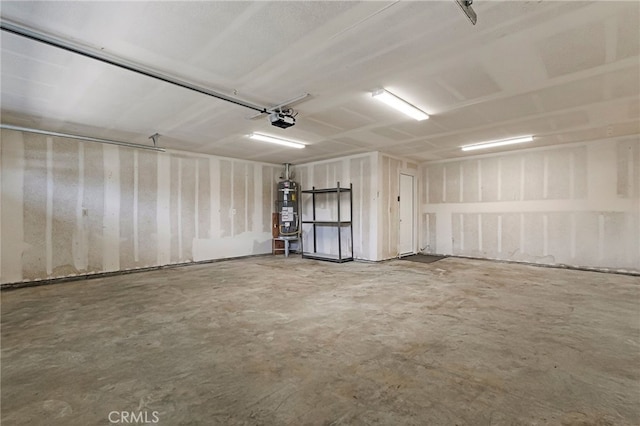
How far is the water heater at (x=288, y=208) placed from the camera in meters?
7.60

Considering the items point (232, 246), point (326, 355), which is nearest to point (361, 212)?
point (232, 246)

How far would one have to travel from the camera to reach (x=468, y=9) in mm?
1907

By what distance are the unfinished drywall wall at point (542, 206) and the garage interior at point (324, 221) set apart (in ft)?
0.14

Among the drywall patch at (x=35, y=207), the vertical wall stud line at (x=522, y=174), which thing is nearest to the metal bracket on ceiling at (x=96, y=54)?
the drywall patch at (x=35, y=207)

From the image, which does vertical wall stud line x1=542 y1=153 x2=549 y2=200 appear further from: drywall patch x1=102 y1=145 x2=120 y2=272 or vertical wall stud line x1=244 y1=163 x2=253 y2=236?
drywall patch x1=102 y1=145 x2=120 y2=272

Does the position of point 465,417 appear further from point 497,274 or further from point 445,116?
point 497,274

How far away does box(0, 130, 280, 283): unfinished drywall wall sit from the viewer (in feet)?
15.4

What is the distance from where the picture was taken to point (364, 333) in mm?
2631

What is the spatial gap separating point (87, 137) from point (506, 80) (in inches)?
258

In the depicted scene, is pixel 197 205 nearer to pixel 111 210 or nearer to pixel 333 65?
pixel 111 210

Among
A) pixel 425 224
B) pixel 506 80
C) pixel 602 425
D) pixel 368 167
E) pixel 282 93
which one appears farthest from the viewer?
pixel 425 224

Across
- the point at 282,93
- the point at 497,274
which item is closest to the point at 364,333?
the point at 282,93

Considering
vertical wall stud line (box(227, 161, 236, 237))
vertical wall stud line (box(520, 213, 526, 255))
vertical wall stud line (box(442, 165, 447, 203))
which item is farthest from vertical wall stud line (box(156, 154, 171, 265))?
vertical wall stud line (box(520, 213, 526, 255))

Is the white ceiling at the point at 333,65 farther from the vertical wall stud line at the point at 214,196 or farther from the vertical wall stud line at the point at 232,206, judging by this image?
the vertical wall stud line at the point at 232,206
